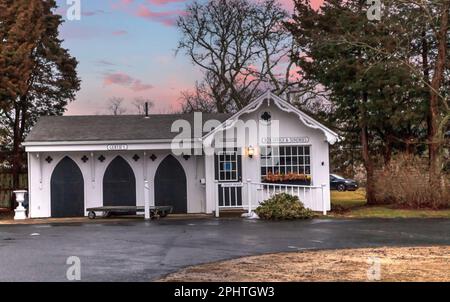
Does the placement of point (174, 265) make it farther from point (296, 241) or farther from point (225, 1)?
point (225, 1)

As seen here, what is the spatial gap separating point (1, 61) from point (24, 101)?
4.03 meters

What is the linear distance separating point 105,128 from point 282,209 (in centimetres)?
821

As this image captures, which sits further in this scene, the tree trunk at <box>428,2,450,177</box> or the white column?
the tree trunk at <box>428,2,450,177</box>

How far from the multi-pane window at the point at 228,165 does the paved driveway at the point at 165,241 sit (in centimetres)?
276

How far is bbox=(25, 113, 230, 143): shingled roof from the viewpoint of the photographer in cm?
2144

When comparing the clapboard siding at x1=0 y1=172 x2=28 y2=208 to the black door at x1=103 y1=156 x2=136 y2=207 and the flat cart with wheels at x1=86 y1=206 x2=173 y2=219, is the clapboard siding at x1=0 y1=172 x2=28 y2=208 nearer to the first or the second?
the black door at x1=103 y1=156 x2=136 y2=207

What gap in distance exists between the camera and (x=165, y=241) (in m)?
13.1

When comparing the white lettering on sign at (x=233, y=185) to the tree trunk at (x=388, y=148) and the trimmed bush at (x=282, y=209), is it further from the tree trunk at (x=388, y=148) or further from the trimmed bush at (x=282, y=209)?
the tree trunk at (x=388, y=148)

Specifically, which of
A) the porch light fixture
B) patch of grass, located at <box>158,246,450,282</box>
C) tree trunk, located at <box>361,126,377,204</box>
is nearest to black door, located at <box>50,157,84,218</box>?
the porch light fixture

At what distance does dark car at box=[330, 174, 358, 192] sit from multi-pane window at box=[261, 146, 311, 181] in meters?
24.3

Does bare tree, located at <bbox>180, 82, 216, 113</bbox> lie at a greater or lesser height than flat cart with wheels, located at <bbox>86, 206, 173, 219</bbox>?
greater

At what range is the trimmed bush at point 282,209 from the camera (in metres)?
18.5

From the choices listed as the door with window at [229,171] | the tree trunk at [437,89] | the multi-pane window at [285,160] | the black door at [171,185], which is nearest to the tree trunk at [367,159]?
the tree trunk at [437,89]
